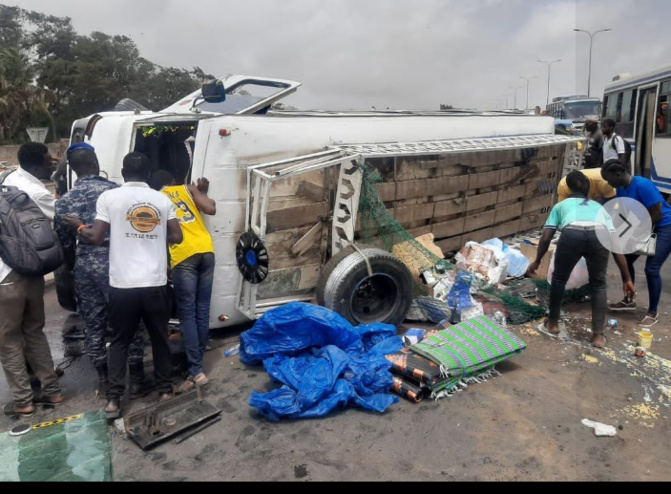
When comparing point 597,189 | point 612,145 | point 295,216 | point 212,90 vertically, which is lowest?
point 295,216

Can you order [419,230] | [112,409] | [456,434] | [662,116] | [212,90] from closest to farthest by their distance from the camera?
[456,434] < [112,409] < [212,90] < [419,230] < [662,116]

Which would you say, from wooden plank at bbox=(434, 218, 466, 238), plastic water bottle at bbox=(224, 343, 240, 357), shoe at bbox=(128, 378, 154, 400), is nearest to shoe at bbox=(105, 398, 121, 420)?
shoe at bbox=(128, 378, 154, 400)

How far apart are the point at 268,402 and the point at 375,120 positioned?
10.4ft

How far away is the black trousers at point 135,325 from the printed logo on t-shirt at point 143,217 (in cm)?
40

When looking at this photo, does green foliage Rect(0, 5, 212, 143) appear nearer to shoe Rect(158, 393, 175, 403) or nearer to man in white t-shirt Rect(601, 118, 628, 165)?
man in white t-shirt Rect(601, 118, 628, 165)

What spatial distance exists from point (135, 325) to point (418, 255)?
2903 millimetres

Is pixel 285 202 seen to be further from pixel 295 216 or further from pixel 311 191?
pixel 311 191

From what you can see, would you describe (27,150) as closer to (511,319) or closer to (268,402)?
(268,402)

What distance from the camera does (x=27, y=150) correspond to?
12.6ft

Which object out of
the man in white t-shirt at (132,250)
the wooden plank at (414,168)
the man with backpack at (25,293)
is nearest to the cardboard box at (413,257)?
the wooden plank at (414,168)

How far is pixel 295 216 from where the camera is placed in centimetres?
471

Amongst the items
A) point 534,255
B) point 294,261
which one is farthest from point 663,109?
point 294,261
